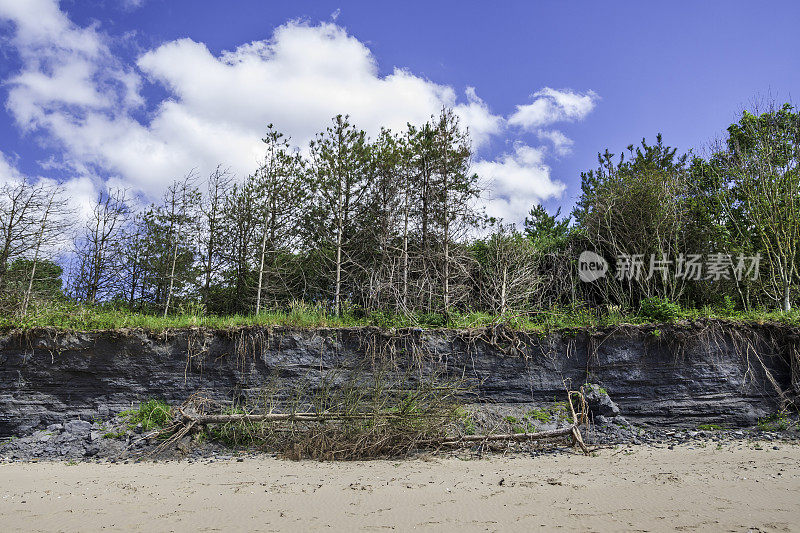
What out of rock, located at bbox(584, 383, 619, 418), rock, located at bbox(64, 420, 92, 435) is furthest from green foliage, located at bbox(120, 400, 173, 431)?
rock, located at bbox(584, 383, 619, 418)

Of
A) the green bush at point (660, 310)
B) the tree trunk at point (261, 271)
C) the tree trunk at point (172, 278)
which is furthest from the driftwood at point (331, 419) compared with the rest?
the tree trunk at point (172, 278)

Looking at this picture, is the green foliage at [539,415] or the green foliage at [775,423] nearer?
the green foliage at [775,423]

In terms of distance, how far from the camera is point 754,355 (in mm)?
12273

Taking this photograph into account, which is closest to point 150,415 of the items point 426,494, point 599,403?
point 426,494

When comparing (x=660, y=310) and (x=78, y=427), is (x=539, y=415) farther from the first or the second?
(x=78, y=427)

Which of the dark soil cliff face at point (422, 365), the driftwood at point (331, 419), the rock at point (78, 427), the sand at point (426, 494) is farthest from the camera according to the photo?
the dark soil cliff face at point (422, 365)

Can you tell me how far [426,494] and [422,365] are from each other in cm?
550

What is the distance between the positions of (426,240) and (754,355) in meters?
9.52

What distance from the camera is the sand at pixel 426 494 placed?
17.7ft

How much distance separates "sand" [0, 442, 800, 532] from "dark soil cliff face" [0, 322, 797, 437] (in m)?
2.50

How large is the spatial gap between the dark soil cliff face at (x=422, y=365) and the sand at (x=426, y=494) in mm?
2497

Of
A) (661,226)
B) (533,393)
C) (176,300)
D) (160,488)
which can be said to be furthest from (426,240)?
(160,488)

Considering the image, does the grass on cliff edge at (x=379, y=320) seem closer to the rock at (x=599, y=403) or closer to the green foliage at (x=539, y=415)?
the rock at (x=599, y=403)

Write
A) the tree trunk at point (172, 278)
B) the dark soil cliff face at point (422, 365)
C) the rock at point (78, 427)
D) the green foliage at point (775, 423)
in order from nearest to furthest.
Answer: the rock at point (78, 427), the green foliage at point (775, 423), the dark soil cliff face at point (422, 365), the tree trunk at point (172, 278)
